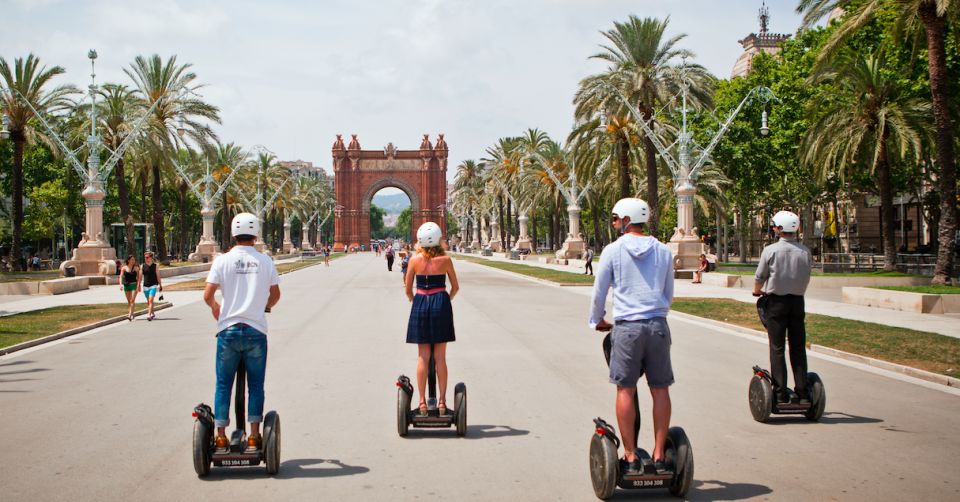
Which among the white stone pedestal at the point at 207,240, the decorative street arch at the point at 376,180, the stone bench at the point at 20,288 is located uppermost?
the decorative street arch at the point at 376,180

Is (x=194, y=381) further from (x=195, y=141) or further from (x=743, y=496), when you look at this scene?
(x=195, y=141)

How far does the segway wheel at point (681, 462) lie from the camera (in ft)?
16.6

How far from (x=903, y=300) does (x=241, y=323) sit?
18555 millimetres

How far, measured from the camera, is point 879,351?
12.1 metres

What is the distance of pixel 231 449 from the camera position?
566 centimetres

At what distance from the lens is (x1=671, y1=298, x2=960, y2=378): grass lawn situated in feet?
36.5

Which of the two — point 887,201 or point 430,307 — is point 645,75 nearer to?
point 887,201

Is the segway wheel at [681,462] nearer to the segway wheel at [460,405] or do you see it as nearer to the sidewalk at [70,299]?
the segway wheel at [460,405]

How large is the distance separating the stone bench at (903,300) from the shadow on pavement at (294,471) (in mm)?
17194

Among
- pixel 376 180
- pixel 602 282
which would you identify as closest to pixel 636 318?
pixel 602 282

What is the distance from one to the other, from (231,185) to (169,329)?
56.3 m

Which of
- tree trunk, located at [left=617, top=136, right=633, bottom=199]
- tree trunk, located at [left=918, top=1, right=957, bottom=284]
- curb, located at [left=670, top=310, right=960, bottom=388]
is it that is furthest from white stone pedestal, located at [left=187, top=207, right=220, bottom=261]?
curb, located at [left=670, top=310, right=960, bottom=388]

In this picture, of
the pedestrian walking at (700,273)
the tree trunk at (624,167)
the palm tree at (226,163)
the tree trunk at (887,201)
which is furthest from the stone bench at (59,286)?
the palm tree at (226,163)

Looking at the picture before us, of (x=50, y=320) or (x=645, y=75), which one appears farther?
(x=645, y=75)
